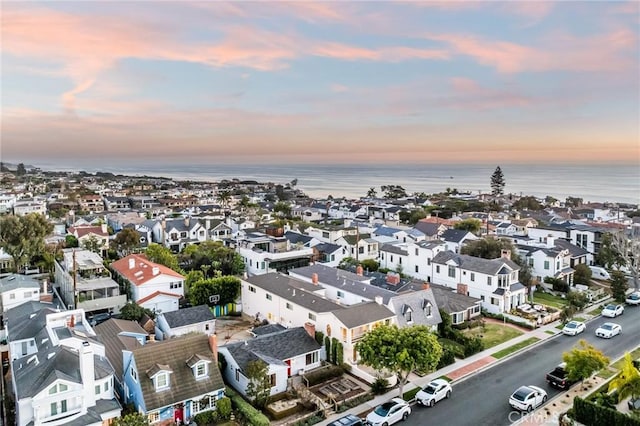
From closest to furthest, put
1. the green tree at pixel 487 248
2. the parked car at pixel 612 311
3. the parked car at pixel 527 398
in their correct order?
the parked car at pixel 527 398, the parked car at pixel 612 311, the green tree at pixel 487 248

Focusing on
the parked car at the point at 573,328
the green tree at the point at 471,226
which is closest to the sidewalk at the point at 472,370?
the parked car at the point at 573,328

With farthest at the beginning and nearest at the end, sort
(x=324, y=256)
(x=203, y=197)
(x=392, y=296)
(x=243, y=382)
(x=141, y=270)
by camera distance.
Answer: (x=203, y=197)
(x=324, y=256)
(x=141, y=270)
(x=392, y=296)
(x=243, y=382)

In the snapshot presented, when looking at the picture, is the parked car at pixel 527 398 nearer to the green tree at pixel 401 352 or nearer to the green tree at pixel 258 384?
the green tree at pixel 401 352

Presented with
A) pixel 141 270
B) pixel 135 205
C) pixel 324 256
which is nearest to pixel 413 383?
pixel 141 270

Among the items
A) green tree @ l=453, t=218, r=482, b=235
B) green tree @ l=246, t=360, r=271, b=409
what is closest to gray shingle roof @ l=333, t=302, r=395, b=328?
green tree @ l=246, t=360, r=271, b=409

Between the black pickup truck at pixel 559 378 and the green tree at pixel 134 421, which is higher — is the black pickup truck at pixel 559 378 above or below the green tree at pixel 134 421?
below

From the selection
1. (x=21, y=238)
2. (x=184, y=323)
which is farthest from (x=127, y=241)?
(x=184, y=323)

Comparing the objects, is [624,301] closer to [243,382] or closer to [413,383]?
[413,383]
